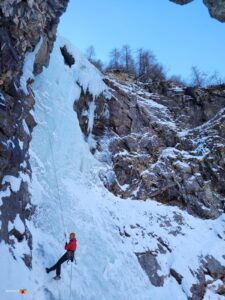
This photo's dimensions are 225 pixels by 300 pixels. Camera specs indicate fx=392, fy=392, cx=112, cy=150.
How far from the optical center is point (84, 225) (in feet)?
39.5

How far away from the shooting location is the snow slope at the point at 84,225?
31.7 ft

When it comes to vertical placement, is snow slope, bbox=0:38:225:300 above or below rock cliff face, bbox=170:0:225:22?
below

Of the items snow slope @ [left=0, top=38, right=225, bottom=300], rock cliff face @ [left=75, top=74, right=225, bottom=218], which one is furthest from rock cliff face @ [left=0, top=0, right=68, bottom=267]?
rock cliff face @ [left=75, top=74, right=225, bottom=218]

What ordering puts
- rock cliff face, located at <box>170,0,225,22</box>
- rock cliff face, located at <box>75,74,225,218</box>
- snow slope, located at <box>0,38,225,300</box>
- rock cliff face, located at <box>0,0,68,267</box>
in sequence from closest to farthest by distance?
rock cliff face, located at <box>170,0,225,22</box>
rock cliff face, located at <box>0,0,68,267</box>
snow slope, located at <box>0,38,225,300</box>
rock cliff face, located at <box>75,74,225,218</box>

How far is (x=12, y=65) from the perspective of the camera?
1054 centimetres

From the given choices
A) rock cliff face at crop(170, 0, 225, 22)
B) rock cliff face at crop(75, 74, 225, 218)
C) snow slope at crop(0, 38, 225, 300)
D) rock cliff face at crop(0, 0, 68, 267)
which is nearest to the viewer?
rock cliff face at crop(170, 0, 225, 22)

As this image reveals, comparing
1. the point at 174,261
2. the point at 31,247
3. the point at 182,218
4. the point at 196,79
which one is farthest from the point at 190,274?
the point at 196,79

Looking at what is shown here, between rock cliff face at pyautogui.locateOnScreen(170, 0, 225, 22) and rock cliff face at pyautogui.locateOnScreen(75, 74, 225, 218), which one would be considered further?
rock cliff face at pyautogui.locateOnScreen(75, 74, 225, 218)

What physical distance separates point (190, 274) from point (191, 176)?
536cm

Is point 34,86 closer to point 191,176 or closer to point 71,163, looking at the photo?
point 71,163

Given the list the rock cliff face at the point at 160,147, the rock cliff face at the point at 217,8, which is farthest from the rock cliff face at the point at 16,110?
the rock cliff face at the point at 217,8

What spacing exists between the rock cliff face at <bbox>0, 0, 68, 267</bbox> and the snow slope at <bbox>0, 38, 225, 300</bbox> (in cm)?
58

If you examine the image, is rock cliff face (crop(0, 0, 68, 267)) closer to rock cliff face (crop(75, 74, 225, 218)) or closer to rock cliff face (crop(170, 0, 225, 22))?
rock cliff face (crop(75, 74, 225, 218))

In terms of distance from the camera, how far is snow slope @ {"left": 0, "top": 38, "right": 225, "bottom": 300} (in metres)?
9.68
